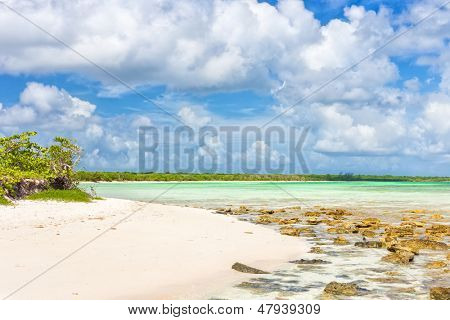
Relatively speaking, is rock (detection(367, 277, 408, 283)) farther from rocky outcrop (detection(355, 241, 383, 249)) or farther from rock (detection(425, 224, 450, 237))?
rock (detection(425, 224, 450, 237))

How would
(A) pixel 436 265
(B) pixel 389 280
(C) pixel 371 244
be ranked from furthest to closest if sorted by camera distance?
(C) pixel 371 244, (A) pixel 436 265, (B) pixel 389 280

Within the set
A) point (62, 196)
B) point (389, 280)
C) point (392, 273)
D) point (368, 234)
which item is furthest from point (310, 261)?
point (62, 196)

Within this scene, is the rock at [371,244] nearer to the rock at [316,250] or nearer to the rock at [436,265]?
the rock at [316,250]

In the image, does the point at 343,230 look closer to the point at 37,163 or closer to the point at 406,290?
the point at 406,290

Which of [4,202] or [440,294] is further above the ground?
[4,202]

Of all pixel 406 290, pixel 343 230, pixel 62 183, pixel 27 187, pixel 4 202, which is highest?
pixel 62 183

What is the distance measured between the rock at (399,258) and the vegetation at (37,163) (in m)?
17.2

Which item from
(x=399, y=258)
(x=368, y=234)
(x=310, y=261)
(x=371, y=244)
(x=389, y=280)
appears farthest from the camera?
(x=368, y=234)

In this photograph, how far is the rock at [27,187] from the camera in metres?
21.6

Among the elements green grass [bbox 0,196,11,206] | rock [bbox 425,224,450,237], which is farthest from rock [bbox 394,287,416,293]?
green grass [bbox 0,196,11,206]

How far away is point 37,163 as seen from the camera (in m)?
24.4

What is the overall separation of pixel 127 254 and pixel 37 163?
15573 mm

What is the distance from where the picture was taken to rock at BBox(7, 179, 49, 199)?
2164cm

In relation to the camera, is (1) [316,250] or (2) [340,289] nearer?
(2) [340,289]
